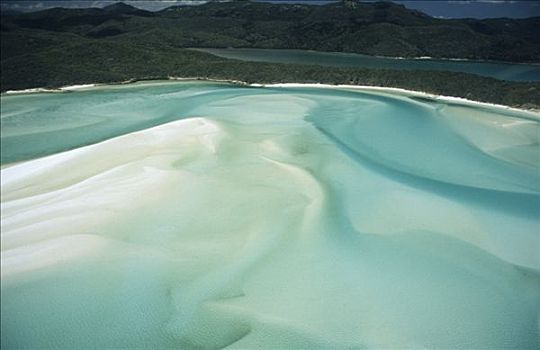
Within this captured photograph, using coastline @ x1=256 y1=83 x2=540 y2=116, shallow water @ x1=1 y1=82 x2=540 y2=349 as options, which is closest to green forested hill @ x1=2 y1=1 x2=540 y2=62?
coastline @ x1=256 y1=83 x2=540 y2=116

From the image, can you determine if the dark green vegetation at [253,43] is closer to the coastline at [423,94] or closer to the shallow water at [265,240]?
the coastline at [423,94]

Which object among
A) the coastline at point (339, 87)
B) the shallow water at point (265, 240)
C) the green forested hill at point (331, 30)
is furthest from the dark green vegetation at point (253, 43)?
the shallow water at point (265, 240)

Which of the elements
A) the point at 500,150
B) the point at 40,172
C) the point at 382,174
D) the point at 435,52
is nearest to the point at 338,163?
the point at 382,174

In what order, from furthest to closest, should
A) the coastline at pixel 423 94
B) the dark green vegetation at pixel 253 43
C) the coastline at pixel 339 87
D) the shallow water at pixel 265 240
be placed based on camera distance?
the dark green vegetation at pixel 253 43, the coastline at pixel 339 87, the coastline at pixel 423 94, the shallow water at pixel 265 240

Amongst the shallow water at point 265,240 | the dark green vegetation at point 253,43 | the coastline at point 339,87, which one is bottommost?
the shallow water at point 265,240

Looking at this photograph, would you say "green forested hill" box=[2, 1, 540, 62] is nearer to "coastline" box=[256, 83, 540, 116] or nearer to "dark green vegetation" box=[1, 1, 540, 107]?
"dark green vegetation" box=[1, 1, 540, 107]
